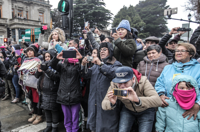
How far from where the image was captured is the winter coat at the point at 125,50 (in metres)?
2.71

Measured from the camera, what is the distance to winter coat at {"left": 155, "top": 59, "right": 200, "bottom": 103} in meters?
2.21

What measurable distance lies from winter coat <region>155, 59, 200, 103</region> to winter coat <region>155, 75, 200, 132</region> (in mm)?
251

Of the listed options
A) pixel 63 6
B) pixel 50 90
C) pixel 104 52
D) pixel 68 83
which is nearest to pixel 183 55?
pixel 104 52

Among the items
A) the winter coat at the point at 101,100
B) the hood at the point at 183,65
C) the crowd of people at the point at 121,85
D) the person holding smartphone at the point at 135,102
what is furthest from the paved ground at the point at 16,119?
the hood at the point at 183,65

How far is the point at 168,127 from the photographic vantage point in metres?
2.07

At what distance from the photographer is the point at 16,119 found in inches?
163

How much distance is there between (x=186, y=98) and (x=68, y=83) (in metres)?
2.10

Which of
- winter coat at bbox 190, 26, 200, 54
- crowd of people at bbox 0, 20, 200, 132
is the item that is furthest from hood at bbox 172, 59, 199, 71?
winter coat at bbox 190, 26, 200, 54

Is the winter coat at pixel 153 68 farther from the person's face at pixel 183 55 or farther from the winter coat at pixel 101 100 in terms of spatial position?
the winter coat at pixel 101 100

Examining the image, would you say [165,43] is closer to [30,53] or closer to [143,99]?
[143,99]

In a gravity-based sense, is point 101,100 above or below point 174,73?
below

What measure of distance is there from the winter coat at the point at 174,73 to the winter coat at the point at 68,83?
1.60 metres

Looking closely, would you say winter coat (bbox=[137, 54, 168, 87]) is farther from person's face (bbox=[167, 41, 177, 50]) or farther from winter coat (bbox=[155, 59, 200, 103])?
person's face (bbox=[167, 41, 177, 50])

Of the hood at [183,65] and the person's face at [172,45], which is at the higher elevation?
the person's face at [172,45]
